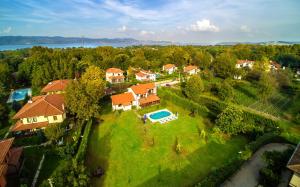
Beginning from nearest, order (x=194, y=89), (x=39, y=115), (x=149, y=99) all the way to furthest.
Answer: (x=39, y=115), (x=149, y=99), (x=194, y=89)

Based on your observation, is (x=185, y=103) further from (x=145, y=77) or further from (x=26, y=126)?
(x=26, y=126)

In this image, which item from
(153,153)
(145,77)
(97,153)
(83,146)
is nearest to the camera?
(83,146)

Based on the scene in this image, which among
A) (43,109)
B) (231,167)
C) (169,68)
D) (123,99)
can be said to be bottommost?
(231,167)

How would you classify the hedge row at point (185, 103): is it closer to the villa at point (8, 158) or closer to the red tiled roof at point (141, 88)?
the red tiled roof at point (141, 88)

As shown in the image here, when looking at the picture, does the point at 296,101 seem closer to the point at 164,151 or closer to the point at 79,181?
the point at 164,151

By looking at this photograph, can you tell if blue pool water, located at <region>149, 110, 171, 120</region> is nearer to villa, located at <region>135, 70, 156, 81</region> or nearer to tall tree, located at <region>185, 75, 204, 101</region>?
tall tree, located at <region>185, 75, 204, 101</region>

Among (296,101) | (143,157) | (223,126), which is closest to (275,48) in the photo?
(296,101)

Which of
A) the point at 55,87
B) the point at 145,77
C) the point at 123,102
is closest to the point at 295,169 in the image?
the point at 123,102
